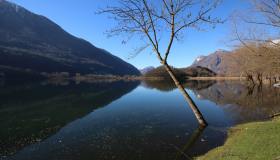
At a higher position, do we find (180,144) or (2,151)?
(2,151)

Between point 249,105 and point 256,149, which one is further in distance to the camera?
point 249,105

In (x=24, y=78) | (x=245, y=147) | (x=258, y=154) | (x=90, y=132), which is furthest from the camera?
(x=24, y=78)

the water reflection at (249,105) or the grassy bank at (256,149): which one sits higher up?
the grassy bank at (256,149)

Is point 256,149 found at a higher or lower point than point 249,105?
higher

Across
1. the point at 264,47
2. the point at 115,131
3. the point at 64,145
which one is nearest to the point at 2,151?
the point at 64,145

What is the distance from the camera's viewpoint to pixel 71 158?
15.4 m

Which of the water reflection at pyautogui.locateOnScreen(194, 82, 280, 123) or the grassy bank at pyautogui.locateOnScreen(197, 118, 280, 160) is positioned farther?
the water reflection at pyautogui.locateOnScreen(194, 82, 280, 123)

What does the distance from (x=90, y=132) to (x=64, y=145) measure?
4.25m

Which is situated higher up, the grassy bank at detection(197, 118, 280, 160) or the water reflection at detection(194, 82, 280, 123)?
the grassy bank at detection(197, 118, 280, 160)

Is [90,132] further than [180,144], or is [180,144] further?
[90,132]

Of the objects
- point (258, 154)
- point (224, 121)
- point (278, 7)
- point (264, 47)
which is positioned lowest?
point (224, 121)

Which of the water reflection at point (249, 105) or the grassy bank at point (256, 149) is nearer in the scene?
the grassy bank at point (256, 149)

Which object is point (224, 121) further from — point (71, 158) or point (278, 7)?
point (71, 158)

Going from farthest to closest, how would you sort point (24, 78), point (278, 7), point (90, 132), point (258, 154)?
point (24, 78) → point (90, 132) → point (278, 7) → point (258, 154)
